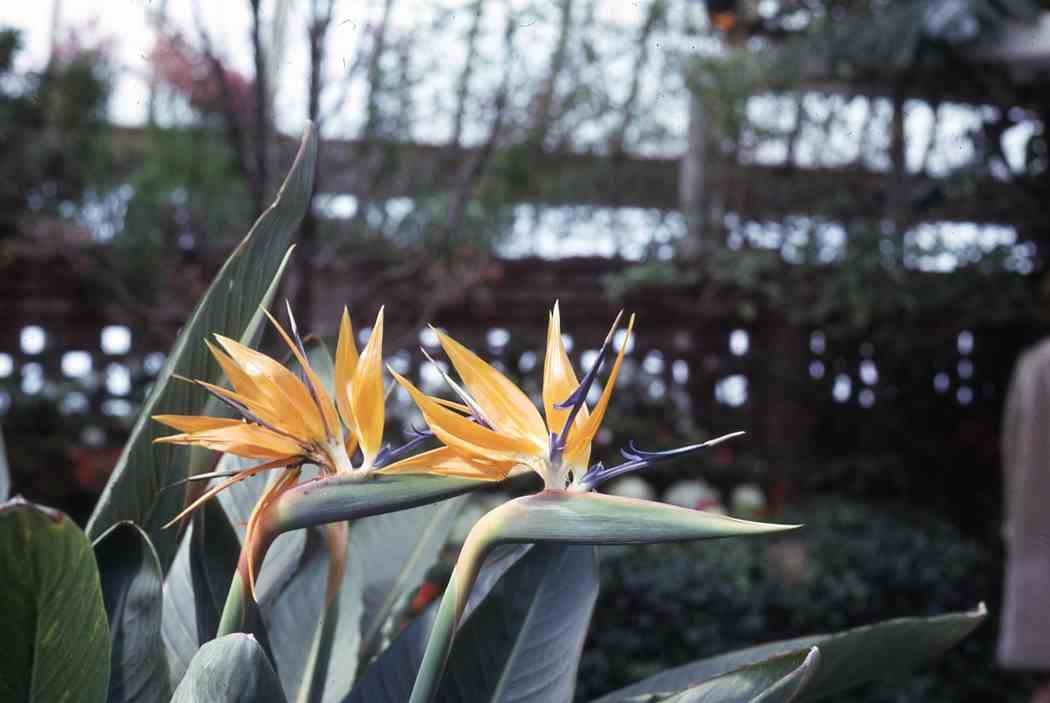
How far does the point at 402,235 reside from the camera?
3.02 m

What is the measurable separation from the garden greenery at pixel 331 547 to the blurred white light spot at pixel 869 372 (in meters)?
3.17

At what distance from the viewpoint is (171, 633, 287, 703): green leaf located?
1.06 feet

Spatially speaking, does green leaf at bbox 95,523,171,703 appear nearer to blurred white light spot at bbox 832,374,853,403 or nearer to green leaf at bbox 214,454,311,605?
green leaf at bbox 214,454,311,605

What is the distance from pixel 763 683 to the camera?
1.15 ft

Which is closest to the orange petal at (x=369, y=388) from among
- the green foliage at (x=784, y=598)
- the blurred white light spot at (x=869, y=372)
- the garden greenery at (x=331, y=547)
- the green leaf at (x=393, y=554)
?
the garden greenery at (x=331, y=547)

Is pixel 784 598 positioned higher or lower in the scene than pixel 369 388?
lower

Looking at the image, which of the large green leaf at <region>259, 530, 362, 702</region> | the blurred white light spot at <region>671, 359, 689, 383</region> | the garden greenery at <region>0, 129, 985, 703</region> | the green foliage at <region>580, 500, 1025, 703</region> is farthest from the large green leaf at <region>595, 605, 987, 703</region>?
the blurred white light spot at <region>671, 359, 689, 383</region>

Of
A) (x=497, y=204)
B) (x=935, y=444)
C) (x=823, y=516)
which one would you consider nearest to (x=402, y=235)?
(x=497, y=204)

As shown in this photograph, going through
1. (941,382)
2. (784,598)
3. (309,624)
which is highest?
(309,624)

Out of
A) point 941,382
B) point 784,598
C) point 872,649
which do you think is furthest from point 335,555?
point 941,382

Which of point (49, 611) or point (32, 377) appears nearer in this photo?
point (49, 611)

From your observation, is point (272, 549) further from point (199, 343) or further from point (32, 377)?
point (32, 377)

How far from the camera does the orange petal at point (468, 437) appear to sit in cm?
32

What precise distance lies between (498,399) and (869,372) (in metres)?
3.39
